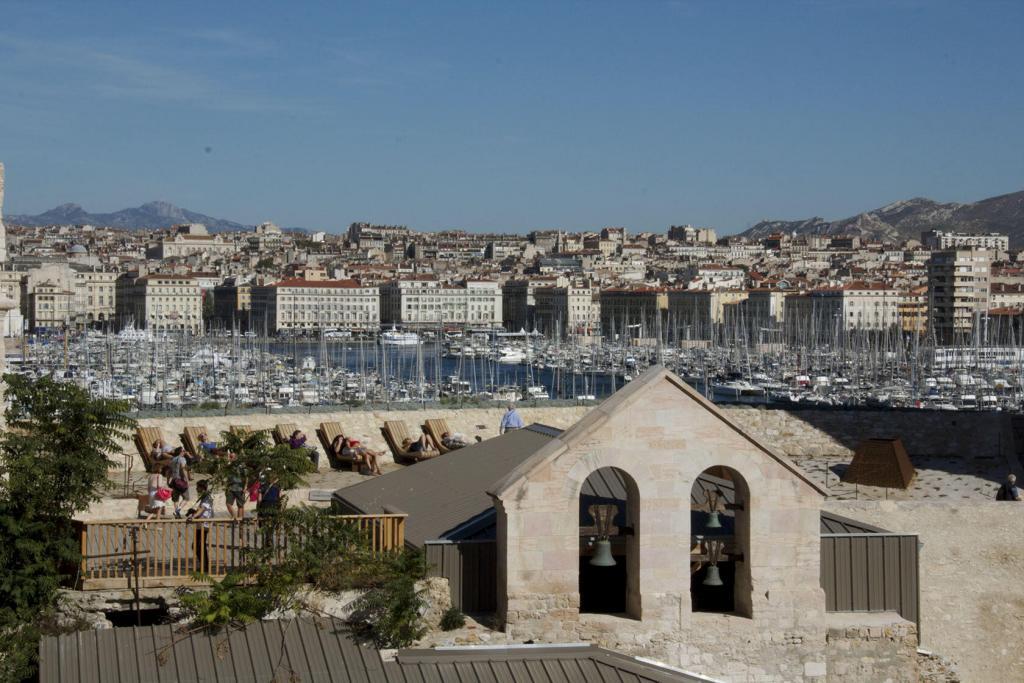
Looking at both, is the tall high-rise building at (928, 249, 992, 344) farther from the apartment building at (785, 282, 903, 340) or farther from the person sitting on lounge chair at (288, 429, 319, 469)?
the person sitting on lounge chair at (288, 429, 319, 469)

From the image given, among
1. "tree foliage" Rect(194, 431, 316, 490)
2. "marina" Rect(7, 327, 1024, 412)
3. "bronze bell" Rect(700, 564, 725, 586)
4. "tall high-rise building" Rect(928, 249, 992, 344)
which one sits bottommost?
"marina" Rect(7, 327, 1024, 412)

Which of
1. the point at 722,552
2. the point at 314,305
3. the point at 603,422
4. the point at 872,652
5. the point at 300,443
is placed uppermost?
the point at 314,305

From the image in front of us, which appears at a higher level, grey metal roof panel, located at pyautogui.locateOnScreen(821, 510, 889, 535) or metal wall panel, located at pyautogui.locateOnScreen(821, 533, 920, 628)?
grey metal roof panel, located at pyautogui.locateOnScreen(821, 510, 889, 535)

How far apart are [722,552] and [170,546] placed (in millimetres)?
3304

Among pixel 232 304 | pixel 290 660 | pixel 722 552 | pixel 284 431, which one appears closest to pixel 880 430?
pixel 284 431

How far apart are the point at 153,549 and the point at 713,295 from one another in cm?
13983

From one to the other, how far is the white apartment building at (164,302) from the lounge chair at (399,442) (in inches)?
5748

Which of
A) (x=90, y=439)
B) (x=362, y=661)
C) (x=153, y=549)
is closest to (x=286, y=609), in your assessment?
(x=362, y=661)

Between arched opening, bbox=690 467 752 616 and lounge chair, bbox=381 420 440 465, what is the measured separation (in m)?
7.33

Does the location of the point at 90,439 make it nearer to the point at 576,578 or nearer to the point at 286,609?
the point at 286,609

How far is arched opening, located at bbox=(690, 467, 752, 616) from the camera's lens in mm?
9039

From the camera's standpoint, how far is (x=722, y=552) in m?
9.19

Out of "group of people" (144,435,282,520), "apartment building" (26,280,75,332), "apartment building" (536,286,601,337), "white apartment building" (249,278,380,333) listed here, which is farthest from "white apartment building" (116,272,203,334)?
"group of people" (144,435,282,520)

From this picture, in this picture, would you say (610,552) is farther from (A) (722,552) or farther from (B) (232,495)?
(B) (232,495)
